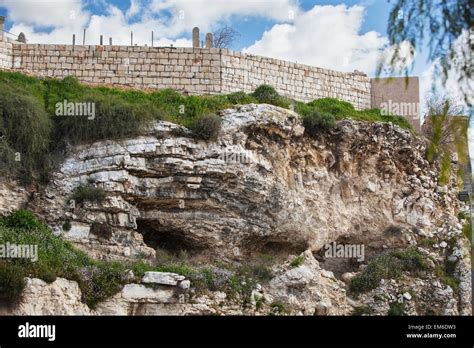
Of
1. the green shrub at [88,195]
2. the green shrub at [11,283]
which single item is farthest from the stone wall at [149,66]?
the green shrub at [11,283]

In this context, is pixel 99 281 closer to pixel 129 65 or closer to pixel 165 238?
pixel 165 238

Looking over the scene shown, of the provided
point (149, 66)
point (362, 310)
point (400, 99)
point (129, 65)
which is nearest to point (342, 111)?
point (400, 99)

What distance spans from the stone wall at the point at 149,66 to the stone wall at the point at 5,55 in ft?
0.49

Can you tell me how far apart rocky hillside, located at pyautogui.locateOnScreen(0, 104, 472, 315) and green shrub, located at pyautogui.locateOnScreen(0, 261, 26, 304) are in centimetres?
74

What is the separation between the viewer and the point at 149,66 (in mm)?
21297

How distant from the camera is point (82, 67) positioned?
2105 centimetres

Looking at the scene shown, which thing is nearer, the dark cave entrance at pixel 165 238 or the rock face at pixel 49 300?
the rock face at pixel 49 300

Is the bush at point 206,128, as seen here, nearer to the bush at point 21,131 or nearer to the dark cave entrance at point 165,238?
the dark cave entrance at point 165,238

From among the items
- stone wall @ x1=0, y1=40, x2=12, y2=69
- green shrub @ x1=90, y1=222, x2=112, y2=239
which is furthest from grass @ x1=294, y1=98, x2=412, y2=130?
stone wall @ x1=0, y1=40, x2=12, y2=69

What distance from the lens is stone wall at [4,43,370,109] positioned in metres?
21.0

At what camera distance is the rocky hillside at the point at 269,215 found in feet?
57.6

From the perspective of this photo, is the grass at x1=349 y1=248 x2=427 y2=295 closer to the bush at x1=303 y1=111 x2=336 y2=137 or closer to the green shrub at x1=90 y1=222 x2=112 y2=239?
the bush at x1=303 y1=111 x2=336 y2=137
